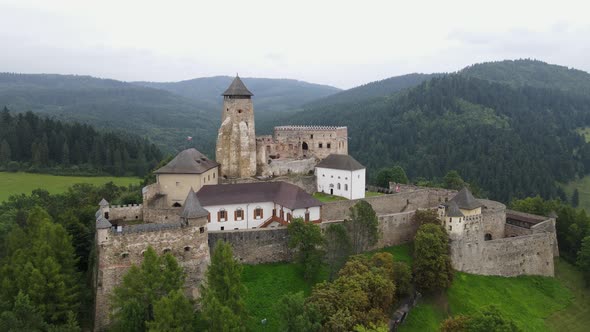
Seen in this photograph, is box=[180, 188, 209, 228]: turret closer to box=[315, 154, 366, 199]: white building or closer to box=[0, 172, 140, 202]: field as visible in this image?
box=[315, 154, 366, 199]: white building

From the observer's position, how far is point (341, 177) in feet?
189

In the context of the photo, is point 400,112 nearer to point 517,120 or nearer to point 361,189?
point 517,120

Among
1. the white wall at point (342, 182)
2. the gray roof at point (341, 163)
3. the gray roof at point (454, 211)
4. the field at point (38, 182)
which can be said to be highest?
the gray roof at point (341, 163)

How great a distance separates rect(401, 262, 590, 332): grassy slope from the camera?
4400 centimetres

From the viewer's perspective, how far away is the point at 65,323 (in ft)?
114

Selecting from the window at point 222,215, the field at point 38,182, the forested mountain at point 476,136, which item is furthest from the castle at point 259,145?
the forested mountain at point 476,136

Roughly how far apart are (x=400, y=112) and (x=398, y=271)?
5480 inches

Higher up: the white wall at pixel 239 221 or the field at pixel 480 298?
the white wall at pixel 239 221

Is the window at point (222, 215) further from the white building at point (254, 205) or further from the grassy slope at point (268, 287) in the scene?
the grassy slope at point (268, 287)

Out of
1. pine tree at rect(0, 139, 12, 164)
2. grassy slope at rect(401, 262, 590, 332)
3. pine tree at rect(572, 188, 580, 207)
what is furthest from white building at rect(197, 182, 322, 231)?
pine tree at rect(572, 188, 580, 207)

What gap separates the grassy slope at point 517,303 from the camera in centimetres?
4400

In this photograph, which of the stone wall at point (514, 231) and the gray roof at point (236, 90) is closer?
the stone wall at point (514, 231)

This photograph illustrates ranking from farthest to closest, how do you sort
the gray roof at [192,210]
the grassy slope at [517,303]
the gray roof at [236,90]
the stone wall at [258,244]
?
1. the gray roof at [236,90]
2. the grassy slope at [517,303]
3. the stone wall at [258,244]
4. the gray roof at [192,210]

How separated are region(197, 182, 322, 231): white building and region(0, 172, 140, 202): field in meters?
46.7
